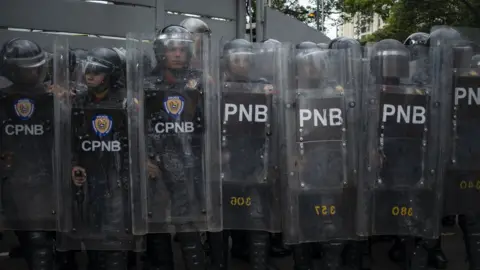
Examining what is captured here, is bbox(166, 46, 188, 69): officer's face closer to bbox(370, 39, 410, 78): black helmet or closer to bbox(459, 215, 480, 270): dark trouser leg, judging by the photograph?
bbox(370, 39, 410, 78): black helmet

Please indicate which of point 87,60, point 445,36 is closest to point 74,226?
point 87,60

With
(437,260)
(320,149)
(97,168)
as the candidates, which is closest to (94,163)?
(97,168)

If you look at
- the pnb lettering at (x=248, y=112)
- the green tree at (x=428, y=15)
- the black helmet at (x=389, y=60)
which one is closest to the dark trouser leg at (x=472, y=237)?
the black helmet at (x=389, y=60)

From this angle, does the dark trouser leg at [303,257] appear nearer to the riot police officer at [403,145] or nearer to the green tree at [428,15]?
the riot police officer at [403,145]

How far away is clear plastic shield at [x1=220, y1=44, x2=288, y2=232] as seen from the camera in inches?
143

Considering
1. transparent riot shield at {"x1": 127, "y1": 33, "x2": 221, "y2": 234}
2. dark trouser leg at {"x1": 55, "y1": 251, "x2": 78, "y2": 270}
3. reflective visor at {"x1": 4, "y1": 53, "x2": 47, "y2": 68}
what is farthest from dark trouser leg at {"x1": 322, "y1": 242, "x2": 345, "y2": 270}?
reflective visor at {"x1": 4, "y1": 53, "x2": 47, "y2": 68}

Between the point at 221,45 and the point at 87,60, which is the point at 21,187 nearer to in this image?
the point at 87,60

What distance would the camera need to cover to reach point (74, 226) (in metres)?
3.48

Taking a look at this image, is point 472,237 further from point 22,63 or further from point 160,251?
point 22,63

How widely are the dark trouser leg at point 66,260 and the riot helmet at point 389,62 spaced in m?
2.71

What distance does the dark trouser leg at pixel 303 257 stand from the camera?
3946 millimetres

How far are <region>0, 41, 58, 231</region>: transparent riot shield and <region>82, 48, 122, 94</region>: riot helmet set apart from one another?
0.29m

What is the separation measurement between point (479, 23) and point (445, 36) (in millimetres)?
7223

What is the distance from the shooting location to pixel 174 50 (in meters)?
3.49
